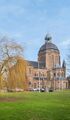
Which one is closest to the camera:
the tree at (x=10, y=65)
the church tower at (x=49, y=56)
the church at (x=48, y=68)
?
the tree at (x=10, y=65)

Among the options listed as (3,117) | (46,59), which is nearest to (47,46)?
(46,59)

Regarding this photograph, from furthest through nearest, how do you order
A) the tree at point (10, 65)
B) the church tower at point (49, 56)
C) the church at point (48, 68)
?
the church tower at point (49, 56) → the church at point (48, 68) → the tree at point (10, 65)

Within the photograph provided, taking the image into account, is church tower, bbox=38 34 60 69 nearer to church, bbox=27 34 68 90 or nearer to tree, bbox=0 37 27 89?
church, bbox=27 34 68 90

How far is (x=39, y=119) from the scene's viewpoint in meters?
16.5

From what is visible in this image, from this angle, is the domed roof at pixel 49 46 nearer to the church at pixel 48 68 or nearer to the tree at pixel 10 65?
the church at pixel 48 68

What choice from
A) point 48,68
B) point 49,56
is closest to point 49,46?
point 49,56

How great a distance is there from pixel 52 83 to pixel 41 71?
41.2 ft

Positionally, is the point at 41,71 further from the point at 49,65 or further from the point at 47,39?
the point at 47,39

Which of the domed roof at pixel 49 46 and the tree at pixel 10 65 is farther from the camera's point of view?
the domed roof at pixel 49 46

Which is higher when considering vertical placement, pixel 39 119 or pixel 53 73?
pixel 53 73

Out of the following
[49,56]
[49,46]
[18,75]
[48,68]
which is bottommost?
[18,75]

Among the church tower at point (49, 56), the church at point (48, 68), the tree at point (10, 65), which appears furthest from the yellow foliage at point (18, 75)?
the church tower at point (49, 56)

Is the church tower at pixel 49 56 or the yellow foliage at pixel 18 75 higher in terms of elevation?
the church tower at pixel 49 56

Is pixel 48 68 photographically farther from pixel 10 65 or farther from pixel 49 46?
pixel 10 65
